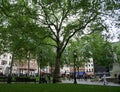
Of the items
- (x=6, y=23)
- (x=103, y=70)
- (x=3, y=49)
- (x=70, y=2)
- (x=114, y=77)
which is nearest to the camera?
(x=70, y=2)

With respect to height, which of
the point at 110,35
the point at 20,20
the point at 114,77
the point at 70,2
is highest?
the point at 70,2

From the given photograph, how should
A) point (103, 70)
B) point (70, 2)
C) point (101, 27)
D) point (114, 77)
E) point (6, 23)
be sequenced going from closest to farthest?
point (70, 2) < point (101, 27) < point (6, 23) < point (114, 77) < point (103, 70)

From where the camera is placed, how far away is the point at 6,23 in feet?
118

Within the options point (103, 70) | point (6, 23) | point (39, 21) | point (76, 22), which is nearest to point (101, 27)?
point (76, 22)

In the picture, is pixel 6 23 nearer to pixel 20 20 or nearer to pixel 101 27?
pixel 20 20

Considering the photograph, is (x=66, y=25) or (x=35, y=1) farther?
(x=66, y=25)

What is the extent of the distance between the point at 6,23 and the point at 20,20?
4787 mm

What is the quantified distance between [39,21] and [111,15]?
1085cm

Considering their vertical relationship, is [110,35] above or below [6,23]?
below

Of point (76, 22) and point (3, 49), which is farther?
point (3, 49)

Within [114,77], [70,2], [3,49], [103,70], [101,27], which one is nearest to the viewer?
[70,2]

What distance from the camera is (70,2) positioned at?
3075 centimetres

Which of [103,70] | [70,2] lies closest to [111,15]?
[70,2]

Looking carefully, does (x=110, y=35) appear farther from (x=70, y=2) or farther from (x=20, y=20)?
(x=20, y=20)
